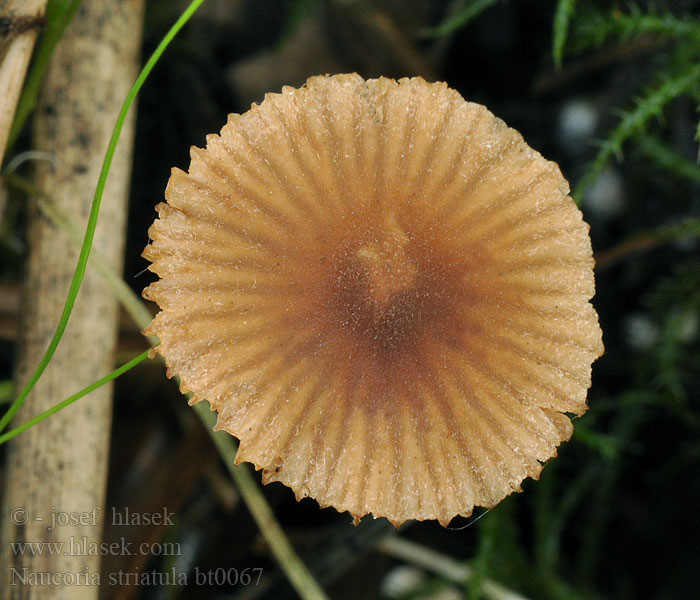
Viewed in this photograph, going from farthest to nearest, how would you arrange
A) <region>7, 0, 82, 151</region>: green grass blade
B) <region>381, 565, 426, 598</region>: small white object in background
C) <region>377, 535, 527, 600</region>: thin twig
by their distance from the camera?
<region>381, 565, 426, 598</region>: small white object in background → <region>377, 535, 527, 600</region>: thin twig → <region>7, 0, 82, 151</region>: green grass blade

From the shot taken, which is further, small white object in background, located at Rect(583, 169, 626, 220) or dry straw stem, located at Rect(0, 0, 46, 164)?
small white object in background, located at Rect(583, 169, 626, 220)

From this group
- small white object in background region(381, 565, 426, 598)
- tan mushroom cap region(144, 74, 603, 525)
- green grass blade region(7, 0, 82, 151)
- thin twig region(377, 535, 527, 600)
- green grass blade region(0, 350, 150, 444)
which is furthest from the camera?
small white object in background region(381, 565, 426, 598)

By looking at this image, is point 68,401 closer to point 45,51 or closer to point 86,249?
point 86,249

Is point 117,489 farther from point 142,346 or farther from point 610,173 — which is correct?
point 610,173

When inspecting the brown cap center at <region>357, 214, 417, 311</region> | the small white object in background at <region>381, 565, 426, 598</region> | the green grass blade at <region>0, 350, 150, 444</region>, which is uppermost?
the green grass blade at <region>0, 350, 150, 444</region>

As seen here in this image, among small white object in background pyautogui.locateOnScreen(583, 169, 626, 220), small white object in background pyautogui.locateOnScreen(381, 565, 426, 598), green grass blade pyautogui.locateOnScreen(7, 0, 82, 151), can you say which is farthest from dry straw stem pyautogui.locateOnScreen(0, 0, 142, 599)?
small white object in background pyautogui.locateOnScreen(583, 169, 626, 220)

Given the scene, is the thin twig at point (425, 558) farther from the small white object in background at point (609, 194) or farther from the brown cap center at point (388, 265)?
the small white object in background at point (609, 194)

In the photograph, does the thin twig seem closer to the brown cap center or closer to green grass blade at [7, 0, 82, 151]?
the brown cap center
